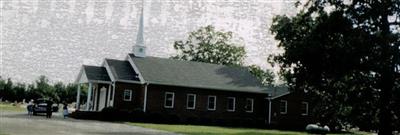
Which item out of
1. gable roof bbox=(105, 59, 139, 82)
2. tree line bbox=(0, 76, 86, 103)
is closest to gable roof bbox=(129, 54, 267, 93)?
gable roof bbox=(105, 59, 139, 82)

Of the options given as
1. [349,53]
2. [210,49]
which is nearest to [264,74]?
[210,49]

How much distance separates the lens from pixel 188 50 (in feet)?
274

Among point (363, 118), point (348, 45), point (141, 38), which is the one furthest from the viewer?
point (141, 38)

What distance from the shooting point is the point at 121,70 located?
5016 cm

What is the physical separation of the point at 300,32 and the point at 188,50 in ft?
156

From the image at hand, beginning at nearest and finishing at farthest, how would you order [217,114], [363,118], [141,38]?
[363,118], [217,114], [141,38]

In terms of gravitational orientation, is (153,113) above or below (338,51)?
below

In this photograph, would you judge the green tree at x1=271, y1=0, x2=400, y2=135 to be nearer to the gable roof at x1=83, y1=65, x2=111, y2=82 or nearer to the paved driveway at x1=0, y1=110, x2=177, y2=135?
the paved driveway at x1=0, y1=110, x2=177, y2=135

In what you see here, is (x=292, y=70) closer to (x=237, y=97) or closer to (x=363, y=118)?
(x=363, y=118)

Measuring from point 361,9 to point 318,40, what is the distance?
3.12 metres

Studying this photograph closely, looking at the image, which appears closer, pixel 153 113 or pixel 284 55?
pixel 284 55

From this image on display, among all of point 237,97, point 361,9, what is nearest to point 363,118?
point 361,9

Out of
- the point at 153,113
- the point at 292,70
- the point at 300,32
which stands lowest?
the point at 153,113

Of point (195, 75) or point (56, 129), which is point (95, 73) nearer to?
point (195, 75)
